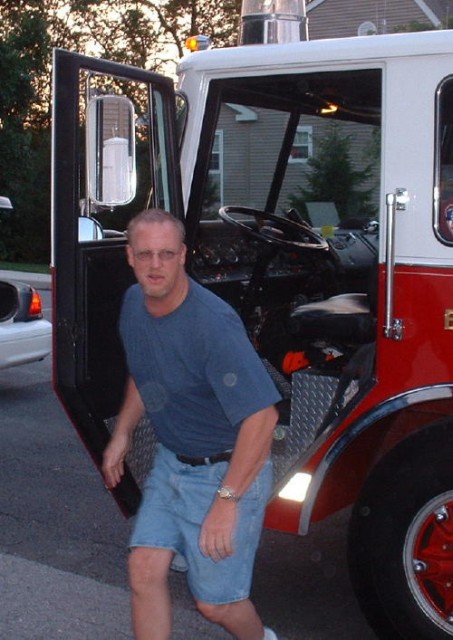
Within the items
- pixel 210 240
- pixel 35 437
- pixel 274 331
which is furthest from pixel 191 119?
pixel 35 437

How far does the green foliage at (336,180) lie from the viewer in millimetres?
5062

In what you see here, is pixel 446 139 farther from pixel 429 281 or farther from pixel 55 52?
pixel 55 52

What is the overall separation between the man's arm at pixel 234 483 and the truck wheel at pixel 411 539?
88 cm

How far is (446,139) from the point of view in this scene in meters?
3.80

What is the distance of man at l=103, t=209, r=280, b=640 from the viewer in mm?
3094

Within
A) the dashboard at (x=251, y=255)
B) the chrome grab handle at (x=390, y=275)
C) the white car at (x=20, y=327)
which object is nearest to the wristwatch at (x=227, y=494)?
the chrome grab handle at (x=390, y=275)

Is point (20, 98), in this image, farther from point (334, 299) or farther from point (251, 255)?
point (334, 299)

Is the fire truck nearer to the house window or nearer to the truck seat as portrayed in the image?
the truck seat

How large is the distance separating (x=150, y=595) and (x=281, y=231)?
8.66 feet

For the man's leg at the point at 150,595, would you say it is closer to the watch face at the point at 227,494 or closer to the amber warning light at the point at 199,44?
the watch face at the point at 227,494

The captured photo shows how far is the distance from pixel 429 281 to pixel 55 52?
157 cm

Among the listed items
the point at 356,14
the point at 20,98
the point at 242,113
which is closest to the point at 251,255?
the point at 242,113

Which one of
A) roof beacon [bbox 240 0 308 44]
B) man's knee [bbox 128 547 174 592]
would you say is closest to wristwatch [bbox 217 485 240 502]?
man's knee [bbox 128 547 174 592]

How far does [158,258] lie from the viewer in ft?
10.5
